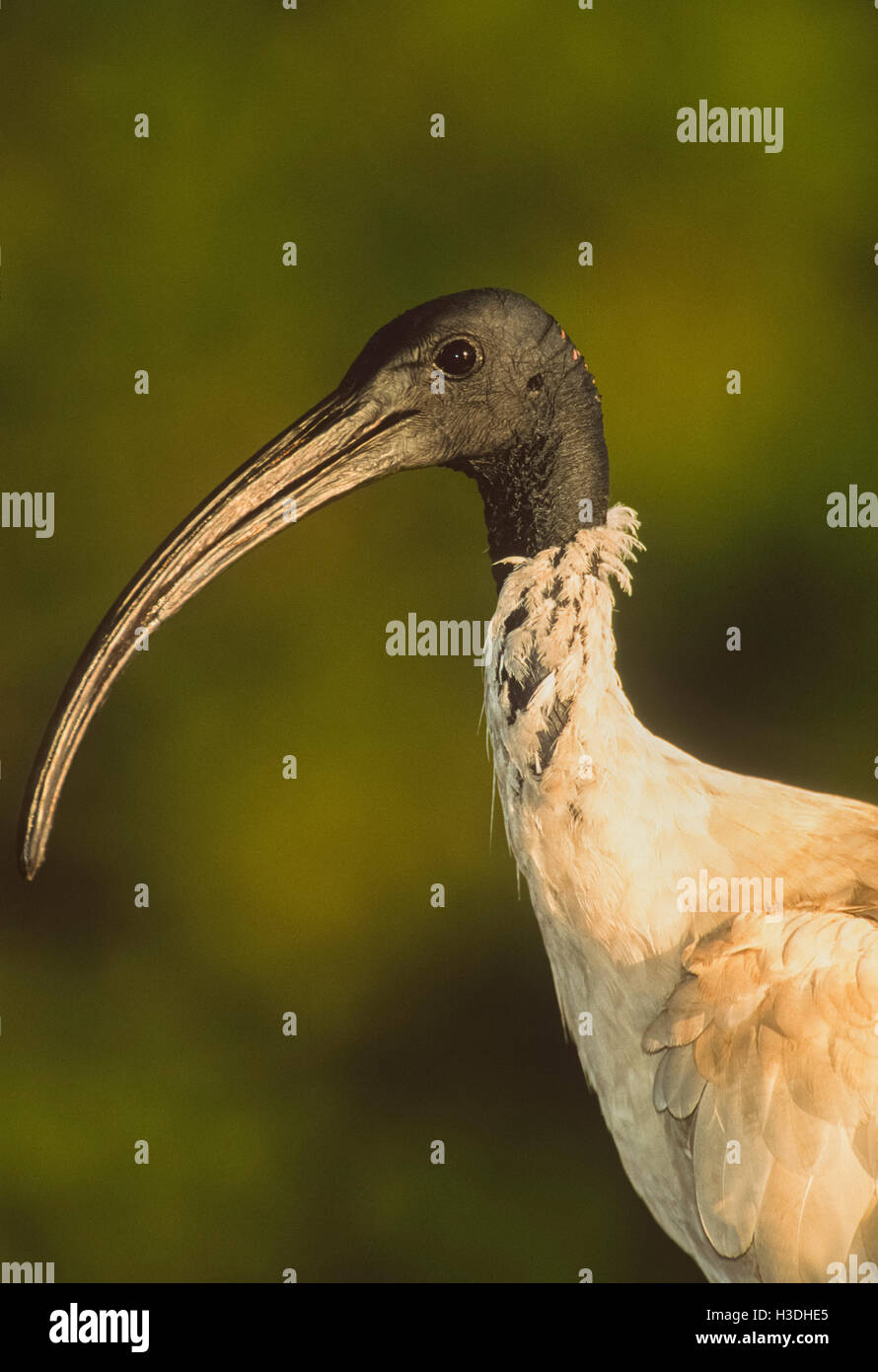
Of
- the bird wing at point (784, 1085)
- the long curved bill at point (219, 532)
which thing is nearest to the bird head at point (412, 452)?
the long curved bill at point (219, 532)

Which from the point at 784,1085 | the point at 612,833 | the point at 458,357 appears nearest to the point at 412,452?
the point at 458,357

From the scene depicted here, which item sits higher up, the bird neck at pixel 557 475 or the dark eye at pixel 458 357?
the dark eye at pixel 458 357

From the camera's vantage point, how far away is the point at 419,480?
4414 millimetres

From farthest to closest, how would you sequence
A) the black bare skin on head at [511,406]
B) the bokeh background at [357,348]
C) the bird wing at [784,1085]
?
the bokeh background at [357,348] → the black bare skin on head at [511,406] → the bird wing at [784,1085]

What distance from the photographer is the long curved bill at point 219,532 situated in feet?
6.22

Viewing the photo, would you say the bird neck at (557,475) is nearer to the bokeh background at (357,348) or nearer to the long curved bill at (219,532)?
the long curved bill at (219,532)

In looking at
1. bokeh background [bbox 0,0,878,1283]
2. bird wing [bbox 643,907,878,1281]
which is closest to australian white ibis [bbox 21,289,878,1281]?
bird wing [bbox 643,907,878,1281]

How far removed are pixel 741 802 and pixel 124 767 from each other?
2.71m

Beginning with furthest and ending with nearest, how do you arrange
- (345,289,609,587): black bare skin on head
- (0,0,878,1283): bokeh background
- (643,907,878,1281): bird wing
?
(0,0,878,1283): bokeh background → (345,289,609,587): black bare skin on head → (643,907,878,1281): bird wing

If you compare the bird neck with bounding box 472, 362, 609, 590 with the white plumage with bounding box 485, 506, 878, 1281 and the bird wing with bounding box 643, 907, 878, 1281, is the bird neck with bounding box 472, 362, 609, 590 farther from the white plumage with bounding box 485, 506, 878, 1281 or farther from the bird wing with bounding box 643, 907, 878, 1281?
the bird wing with bounding box 643, 907, 878, 1281

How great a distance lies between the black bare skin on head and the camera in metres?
1.93

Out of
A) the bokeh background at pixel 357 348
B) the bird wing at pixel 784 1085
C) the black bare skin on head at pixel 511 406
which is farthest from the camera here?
the bokeh background at pixel 357 348

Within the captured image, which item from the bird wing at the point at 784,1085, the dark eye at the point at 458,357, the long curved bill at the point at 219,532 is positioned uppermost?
the dark eye at the point at 458,357
